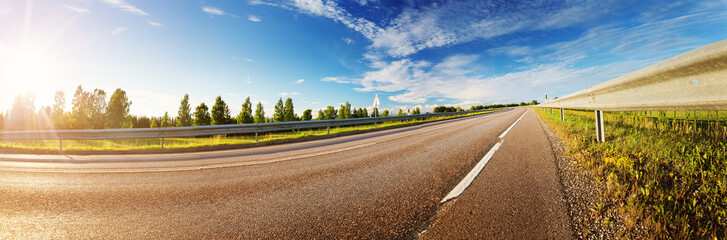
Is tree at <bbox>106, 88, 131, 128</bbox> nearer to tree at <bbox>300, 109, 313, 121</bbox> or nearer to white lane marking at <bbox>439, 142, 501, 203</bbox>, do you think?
tree at <bbox>300, 109, 313, 121</bbox>

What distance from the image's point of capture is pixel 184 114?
174 feet

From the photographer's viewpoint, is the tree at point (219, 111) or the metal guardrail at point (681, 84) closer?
the metal guardrail at point (681, 84)

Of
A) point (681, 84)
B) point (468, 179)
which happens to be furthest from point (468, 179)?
point (681, 84)

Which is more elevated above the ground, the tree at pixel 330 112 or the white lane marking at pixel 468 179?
the tree at pixel 330 112

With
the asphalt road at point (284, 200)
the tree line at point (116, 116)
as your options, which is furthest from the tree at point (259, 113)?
the asphalt road at point (284, 200)

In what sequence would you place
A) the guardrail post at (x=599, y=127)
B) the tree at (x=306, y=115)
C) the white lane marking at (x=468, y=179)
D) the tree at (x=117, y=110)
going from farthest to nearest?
the tree at (x=306, y=115) < the tree at (x=117, y=110) < the guardrail post at (x=599, y=127) < the white lane marking at (x=468, y=179)

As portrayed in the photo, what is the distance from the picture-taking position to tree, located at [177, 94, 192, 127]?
5264cm

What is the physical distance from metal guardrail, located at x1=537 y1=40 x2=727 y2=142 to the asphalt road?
140 centimetres

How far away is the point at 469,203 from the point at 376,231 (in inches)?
44.4

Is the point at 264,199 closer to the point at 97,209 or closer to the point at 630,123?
the point at 97,209

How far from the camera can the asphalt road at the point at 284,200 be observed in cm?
222

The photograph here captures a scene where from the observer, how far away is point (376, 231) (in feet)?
6.80

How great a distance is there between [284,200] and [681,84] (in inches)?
177

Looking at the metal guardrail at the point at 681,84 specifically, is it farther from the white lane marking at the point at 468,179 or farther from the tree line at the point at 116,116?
the tree line at the point at 116,116
